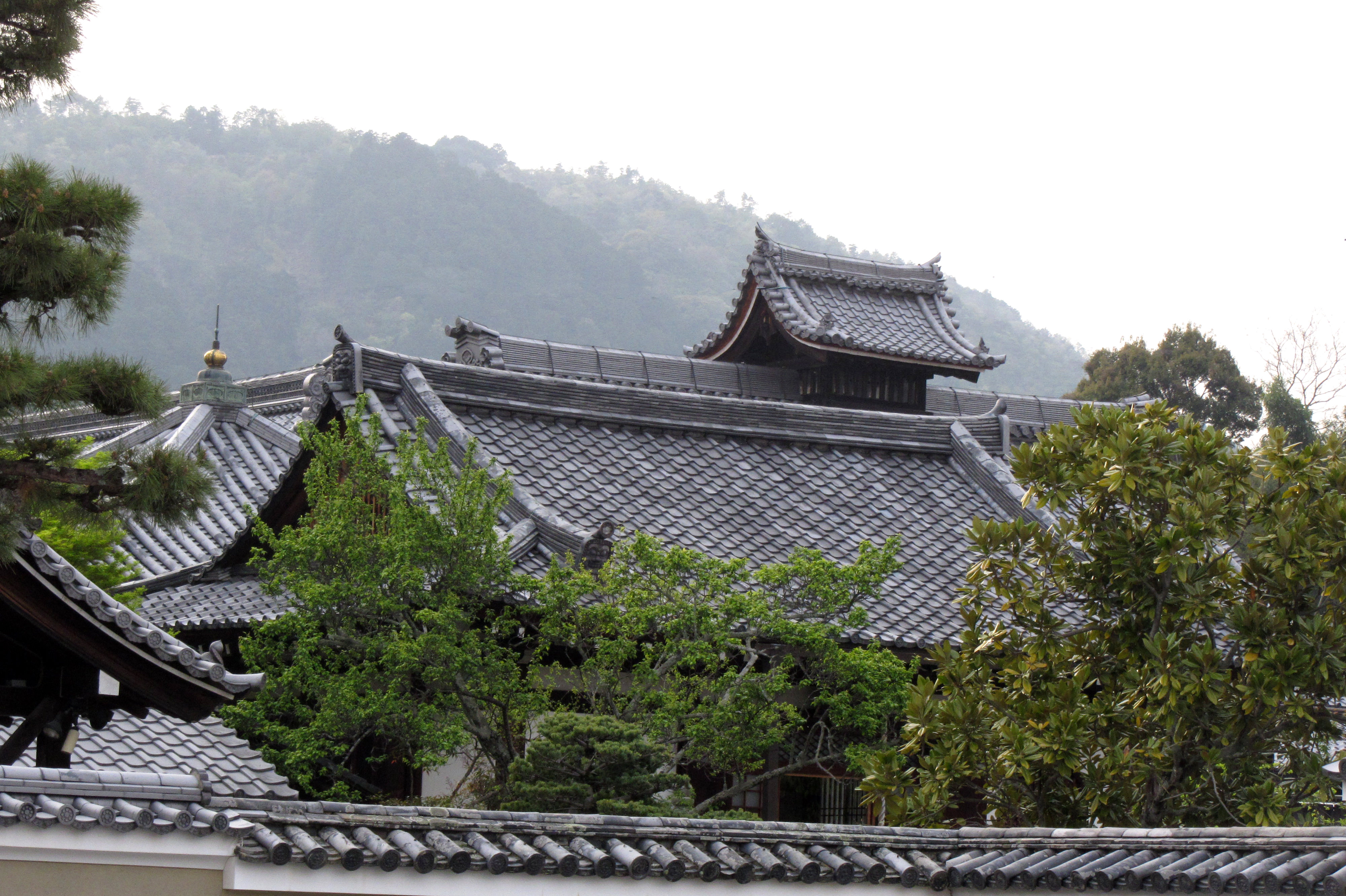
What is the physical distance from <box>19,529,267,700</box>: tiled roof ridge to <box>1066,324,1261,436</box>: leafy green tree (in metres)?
34.6

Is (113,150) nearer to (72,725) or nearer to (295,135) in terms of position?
(295,135)

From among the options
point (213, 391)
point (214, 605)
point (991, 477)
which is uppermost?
point (213, 391)

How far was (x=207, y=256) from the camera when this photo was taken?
7756 cm

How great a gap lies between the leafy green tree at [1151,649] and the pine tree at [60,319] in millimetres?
5495

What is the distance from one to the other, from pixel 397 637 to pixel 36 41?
4.39m

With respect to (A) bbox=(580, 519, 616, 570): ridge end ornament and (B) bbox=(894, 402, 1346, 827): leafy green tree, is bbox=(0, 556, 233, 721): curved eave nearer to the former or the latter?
(A) bbox=(580, 519, 616, 570): ridge end ornament

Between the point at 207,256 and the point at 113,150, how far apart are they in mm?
14367

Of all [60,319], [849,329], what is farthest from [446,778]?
[849,329]

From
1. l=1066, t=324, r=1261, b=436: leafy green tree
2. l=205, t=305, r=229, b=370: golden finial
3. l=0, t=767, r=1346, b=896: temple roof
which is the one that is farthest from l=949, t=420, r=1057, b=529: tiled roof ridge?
l=1066, t=324, r=1261, b=436: leafy green tree

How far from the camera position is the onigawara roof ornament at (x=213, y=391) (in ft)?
73.4

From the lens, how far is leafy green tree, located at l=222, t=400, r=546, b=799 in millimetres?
9805

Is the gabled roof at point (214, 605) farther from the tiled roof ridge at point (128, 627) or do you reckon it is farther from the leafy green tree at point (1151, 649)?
the leafy green tree at point (1151, 649)

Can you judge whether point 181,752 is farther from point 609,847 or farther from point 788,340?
point 788,340

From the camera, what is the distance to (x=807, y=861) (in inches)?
288
